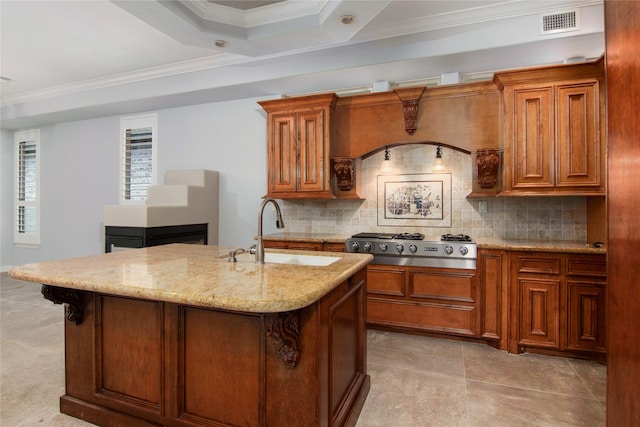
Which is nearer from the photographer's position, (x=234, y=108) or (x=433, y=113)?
(x=433, y=113)

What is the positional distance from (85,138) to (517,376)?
267 inches

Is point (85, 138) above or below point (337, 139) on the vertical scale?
above

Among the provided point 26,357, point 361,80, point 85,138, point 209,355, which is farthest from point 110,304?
point 85,138

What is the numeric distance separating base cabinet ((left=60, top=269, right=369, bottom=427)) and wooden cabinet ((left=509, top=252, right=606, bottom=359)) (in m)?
1.69

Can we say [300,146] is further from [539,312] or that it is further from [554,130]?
[539,312]

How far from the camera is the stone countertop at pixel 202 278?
1219 mm

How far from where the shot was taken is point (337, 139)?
3.84m

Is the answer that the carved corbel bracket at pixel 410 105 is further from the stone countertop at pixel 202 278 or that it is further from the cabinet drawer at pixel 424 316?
the stone countertop at pixel 202 278

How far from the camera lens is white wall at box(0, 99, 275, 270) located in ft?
15.0

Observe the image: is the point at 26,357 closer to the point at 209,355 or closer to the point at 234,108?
the point at 209,355

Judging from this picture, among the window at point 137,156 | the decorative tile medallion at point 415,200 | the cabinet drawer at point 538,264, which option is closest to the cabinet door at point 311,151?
the decorative tile medallion at point 415,200

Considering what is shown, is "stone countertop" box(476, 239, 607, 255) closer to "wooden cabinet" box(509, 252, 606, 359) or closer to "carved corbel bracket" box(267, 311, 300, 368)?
"wooden cabinet" box(509, 252, 606, 359)

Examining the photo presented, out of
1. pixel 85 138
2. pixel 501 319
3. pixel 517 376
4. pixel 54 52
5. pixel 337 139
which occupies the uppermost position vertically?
pixel 54 52

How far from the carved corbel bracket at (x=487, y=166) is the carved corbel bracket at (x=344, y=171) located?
4.31ft
